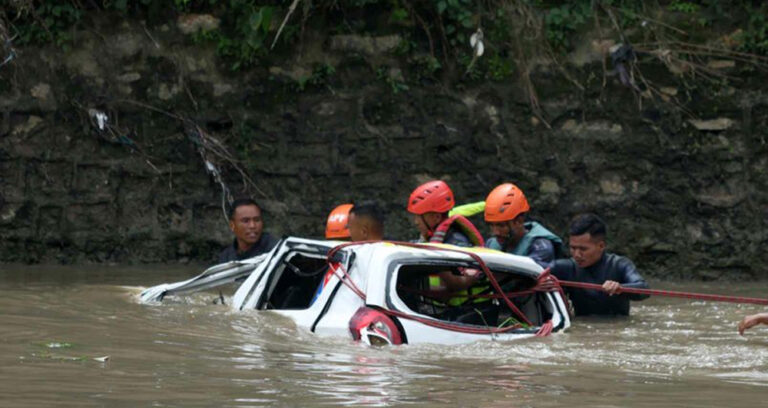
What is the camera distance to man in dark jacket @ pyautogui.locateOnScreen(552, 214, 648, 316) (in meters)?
10.9

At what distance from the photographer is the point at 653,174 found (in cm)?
1408

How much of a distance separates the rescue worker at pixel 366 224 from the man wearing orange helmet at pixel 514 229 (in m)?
1.07

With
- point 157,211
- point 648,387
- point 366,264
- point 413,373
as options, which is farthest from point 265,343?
point 157,211

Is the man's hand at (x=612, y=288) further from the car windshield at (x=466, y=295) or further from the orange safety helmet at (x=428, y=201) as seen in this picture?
the orange safety helmet at (x=428, y=201)

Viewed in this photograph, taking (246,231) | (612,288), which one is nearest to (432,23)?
(246,231)

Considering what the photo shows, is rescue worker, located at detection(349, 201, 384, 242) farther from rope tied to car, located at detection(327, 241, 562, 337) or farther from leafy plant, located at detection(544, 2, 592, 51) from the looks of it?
leafy plant, located at detection(544, 2, 592, 51)

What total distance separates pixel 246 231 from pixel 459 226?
2522mm

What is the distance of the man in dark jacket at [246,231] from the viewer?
12469mm

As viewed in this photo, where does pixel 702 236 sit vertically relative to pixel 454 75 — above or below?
below

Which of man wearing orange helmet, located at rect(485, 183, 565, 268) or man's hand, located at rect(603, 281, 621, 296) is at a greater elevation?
man wearing orange helmet, located at rect(485, 183, 565, 268)

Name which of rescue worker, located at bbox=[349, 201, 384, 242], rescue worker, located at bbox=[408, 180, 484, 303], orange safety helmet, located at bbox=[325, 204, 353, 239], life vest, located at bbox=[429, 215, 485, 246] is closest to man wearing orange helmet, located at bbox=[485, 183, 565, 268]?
rescue worker, located at bbox=[408, 180, 484, 303]

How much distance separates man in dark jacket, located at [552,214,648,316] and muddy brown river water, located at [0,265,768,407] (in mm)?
206

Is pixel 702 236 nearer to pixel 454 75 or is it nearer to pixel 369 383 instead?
pixel 454 75

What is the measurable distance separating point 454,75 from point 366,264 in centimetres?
590
